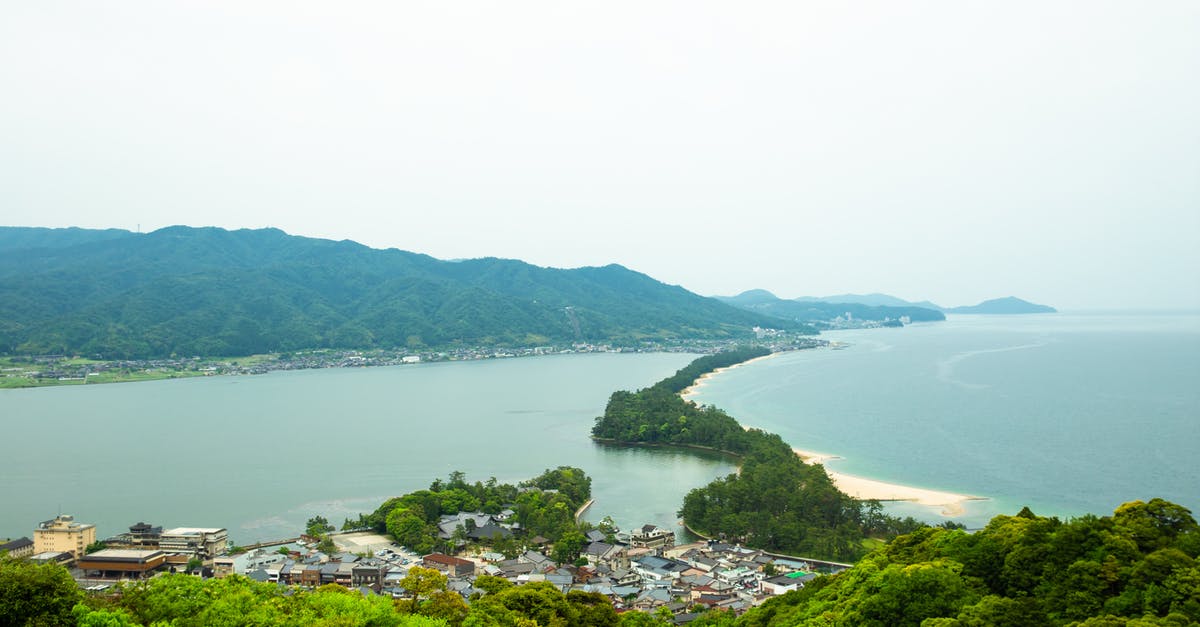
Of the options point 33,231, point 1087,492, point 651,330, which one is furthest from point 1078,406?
point 33,231

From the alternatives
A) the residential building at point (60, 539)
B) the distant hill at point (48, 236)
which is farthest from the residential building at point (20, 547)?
the distant hill at point (48, 236)

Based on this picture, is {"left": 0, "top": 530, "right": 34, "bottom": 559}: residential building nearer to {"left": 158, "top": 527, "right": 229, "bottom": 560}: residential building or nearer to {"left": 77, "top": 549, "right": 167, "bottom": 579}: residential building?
{"left": 77, "top": 549, "right": 167, "bottom": 579}: residential building

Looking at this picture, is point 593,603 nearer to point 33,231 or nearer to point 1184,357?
point 1184,357

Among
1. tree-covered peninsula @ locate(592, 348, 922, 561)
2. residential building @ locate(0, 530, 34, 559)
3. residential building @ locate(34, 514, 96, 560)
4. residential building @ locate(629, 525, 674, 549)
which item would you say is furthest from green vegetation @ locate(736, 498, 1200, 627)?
residential building @ locate(0, 530, 34, 559)

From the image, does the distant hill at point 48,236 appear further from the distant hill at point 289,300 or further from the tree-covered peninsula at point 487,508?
the tree-covered peninsula at point 487,508

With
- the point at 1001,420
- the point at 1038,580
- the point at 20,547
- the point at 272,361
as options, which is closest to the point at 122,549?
the point at 20,547

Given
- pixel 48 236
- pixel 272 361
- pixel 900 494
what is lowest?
pixel 900 494

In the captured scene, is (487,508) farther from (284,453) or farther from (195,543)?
(284,453)
